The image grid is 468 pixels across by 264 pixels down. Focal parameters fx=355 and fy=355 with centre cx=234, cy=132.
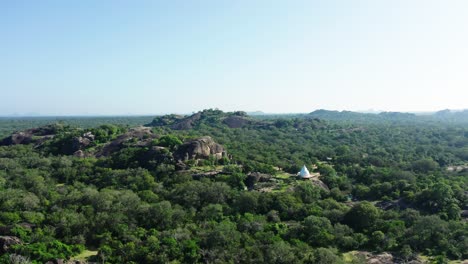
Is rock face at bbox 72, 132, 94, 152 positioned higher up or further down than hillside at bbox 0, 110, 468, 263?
higher up

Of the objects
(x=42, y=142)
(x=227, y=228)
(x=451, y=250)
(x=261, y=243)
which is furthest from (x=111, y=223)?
(x=42, y=142)

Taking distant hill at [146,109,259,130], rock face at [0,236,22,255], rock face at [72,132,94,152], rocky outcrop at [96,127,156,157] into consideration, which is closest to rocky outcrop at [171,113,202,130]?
distant hill at [146,109,259,130]

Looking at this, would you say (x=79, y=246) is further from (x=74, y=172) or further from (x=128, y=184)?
(x=74, y=172)

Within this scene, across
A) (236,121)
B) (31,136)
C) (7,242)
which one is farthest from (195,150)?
(236,121)

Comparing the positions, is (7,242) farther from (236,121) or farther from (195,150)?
(236,121)

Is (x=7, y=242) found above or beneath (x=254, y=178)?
beneath

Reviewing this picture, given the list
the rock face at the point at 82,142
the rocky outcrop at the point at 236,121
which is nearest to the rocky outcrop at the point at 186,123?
the rocky outcrop at the point at 236,121

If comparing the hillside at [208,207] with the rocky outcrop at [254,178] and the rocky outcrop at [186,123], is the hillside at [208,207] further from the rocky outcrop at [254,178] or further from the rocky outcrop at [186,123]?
the rocky outcrop at [186,123]

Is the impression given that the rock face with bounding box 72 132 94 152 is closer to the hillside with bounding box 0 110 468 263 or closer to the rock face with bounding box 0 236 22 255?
the hillside with bounding box 0 110 468 263

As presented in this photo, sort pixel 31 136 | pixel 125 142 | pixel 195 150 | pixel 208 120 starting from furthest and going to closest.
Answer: pixel 208 120 < pixel 31 136 < pixel 125 142 < pixel 195 150

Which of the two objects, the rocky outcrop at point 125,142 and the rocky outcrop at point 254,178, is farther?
the rocky outcrop at point 125,142
